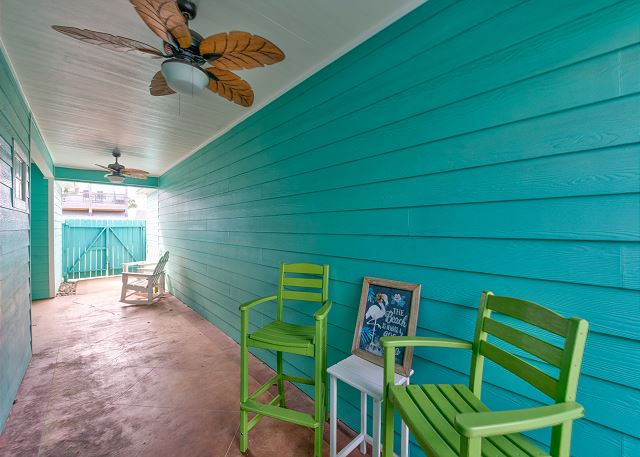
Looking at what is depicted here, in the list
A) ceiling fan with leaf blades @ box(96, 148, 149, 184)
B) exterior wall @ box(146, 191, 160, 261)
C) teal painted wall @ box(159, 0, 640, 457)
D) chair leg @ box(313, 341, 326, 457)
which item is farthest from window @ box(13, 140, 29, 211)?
exterior wall @ box(146, 191, 160, 261)

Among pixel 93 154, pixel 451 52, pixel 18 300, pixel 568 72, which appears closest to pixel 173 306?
pixel 18 300

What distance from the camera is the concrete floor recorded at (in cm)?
175

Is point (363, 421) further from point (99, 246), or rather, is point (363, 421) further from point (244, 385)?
point (99, 246)

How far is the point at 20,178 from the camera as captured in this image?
2492mm

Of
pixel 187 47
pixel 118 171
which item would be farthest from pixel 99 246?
pixel 187 47

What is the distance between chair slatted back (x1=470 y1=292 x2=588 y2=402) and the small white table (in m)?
0.42

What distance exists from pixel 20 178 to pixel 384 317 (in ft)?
10.8

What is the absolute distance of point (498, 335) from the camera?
111cm

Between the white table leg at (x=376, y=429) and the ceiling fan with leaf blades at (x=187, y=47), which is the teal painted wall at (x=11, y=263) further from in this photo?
the white table leg at (x=376, y=429)

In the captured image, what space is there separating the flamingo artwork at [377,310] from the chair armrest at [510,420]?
0.89 meters

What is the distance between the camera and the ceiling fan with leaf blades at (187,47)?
1.25 m

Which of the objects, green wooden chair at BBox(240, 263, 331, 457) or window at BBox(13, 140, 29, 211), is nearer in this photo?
green wooden chair at BBox(240, 263, 331, 457)

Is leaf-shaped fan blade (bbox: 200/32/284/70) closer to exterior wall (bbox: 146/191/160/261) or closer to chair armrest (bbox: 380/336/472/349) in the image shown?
chair armrest (bbox: 380/336/472/349)

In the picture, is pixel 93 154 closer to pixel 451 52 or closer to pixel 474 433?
pixel 451 52
